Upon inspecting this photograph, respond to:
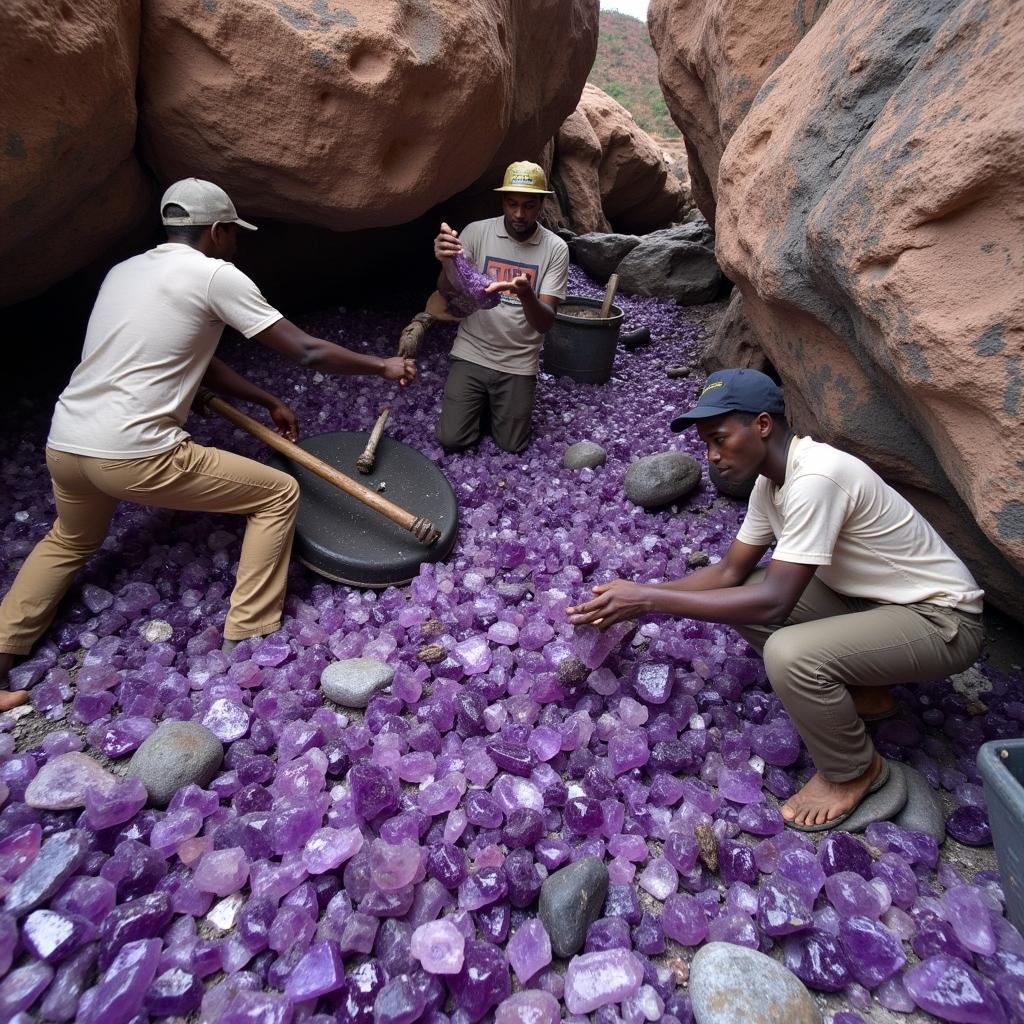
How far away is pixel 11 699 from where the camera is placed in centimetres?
208

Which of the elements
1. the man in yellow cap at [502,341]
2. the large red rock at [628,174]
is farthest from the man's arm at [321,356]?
the large red rock at [628,174]

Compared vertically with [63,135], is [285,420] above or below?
below

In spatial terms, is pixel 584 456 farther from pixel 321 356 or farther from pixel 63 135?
pixel 63 135

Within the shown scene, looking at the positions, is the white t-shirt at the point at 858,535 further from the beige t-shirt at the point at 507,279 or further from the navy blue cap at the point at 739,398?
Answer: the beige t-shirt at the point at 507,279

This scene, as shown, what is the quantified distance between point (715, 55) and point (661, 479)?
7.60ft

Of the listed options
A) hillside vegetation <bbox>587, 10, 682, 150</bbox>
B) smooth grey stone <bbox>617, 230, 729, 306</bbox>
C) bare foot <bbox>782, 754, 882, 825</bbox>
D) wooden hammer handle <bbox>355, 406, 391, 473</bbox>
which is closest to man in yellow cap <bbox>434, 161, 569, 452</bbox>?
wooden hammer handle <bbox>355, 406, 391, 473</bbox>

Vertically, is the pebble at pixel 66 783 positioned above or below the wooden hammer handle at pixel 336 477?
below

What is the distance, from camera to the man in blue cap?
69.1 inches

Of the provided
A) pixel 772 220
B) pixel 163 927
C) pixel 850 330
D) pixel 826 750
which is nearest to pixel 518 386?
pixel 772 220

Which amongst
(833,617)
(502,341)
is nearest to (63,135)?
(502,341)

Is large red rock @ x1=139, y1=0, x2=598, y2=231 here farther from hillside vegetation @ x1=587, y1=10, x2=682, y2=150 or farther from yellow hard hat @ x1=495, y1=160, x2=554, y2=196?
hillside vegetation @ x1=587, y1=10, x2=682, y2=150

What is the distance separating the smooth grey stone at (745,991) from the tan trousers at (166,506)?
5.61 ft

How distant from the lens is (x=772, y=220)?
2498mm

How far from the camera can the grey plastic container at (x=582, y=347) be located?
4535mm
